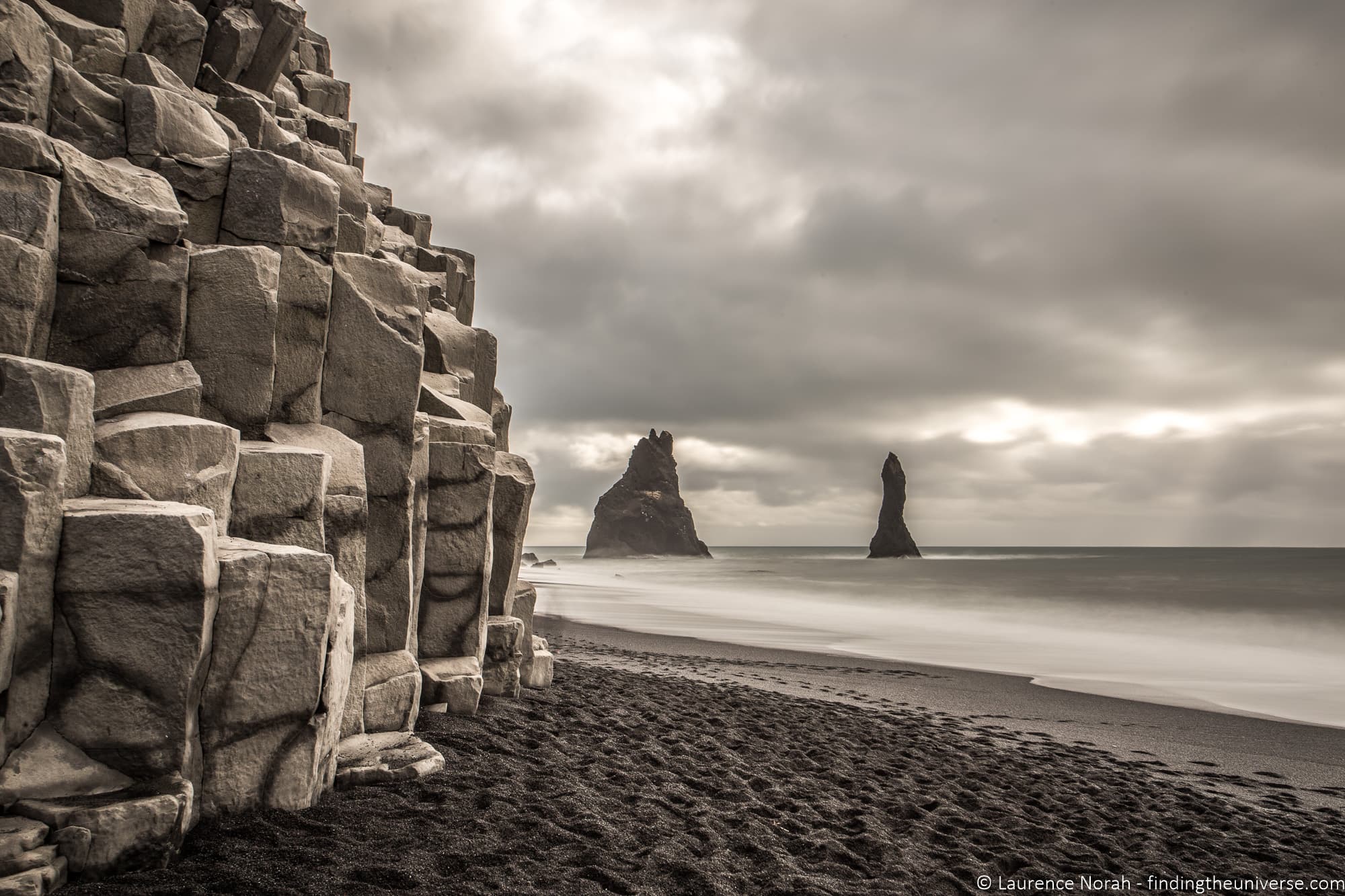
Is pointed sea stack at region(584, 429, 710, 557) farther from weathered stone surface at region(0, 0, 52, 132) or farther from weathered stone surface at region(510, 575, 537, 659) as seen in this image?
weathered stone surface at region(0, 0, 52, 132)

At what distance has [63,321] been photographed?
487cm

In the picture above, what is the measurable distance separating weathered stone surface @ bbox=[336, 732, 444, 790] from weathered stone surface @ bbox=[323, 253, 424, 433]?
247 centimetres

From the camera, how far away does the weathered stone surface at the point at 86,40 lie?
6402mm

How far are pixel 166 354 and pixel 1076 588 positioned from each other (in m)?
43.9

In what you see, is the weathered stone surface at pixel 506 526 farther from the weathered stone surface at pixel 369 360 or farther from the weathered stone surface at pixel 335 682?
the weathered stone surface at pixel 335 682

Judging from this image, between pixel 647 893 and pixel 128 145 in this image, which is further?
pixel 128 145

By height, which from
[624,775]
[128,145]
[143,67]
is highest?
[143,67]

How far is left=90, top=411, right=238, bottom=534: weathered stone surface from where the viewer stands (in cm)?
430

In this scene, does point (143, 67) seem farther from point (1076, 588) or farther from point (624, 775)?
point (1076, 588)

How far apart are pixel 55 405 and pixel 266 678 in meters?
1.77

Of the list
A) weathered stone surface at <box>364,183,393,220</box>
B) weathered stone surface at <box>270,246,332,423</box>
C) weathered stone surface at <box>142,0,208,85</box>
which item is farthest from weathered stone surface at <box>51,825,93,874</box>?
weathered stone surface at <box>364,183,393,220</box>

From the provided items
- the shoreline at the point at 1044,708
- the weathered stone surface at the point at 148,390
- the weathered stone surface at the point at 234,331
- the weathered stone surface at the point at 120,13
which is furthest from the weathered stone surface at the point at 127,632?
the shoreline at the point at 1044,708

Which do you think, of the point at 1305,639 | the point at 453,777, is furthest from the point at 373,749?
the point at 1305,639

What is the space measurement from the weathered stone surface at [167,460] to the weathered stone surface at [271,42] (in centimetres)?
678
